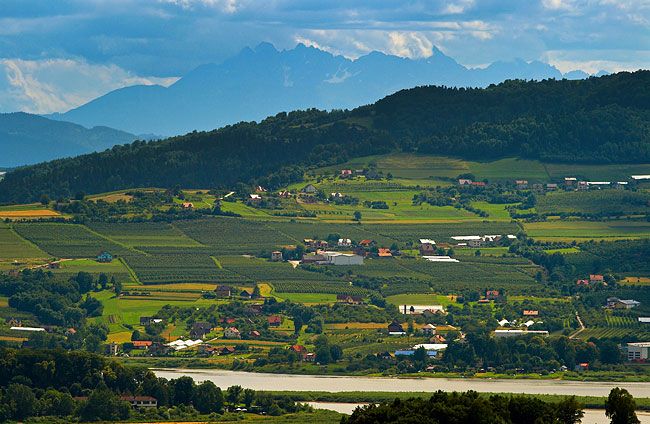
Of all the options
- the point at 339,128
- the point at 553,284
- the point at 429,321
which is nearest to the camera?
the point at 429,321

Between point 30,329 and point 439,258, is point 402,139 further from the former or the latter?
point 30,329

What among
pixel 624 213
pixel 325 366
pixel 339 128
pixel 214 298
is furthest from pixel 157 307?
pixel 339 128

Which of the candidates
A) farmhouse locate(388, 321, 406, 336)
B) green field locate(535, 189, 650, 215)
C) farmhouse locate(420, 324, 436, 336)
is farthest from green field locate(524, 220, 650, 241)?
farmhouse locate(388, 321, 406, 336)

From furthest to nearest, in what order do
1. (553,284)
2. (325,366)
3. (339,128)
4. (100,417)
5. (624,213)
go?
(339,128) < (624,213) < (553,284) < (325,366) < (100,417)

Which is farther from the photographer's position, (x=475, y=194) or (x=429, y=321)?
(x=475, y=194)

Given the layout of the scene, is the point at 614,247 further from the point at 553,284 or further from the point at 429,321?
the point at 429,321

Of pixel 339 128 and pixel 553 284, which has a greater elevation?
pixel 339 128

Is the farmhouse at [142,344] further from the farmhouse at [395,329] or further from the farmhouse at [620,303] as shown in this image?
the farmhouse at [620,303]
